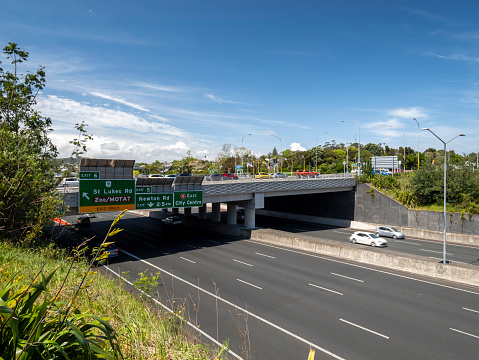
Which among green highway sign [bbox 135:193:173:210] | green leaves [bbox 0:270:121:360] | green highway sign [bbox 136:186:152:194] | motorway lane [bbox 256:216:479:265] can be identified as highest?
green highway sign [bbox 136:186:152:194]

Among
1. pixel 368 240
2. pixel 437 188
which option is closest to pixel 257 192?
pixel 368 240

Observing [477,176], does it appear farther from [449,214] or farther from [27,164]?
[27,164]

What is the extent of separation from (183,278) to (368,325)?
1125 cm

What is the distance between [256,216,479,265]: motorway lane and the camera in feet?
90.6

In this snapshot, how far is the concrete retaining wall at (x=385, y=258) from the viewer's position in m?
19.4

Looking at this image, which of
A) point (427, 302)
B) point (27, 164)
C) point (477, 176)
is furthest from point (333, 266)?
point (477, 176)

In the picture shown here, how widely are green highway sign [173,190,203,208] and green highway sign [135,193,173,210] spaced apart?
61cm

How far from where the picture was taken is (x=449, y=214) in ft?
118

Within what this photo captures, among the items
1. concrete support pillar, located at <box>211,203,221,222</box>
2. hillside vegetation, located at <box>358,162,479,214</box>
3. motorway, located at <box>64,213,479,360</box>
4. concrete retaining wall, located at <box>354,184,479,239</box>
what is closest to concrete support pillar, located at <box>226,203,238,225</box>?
concrete support pillar, located at <box>211,203,221,222</box>

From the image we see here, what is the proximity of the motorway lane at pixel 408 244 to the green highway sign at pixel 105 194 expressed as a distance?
75.2 ft

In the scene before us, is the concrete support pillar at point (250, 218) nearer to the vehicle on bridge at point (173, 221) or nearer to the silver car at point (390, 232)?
the vehicle on bridge at point (173, 221)

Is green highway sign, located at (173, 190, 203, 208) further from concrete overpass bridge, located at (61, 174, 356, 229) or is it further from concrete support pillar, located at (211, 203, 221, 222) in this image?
concrete support pillar, located at (211, 203, 221, 222)

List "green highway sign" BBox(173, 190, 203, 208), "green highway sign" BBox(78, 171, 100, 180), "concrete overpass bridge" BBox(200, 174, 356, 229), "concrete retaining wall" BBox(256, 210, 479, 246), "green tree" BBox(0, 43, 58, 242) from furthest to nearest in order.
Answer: "concrete retaining wall" BBox(256, 210, 479, 246), "concrete overpass bridge" BBox(200, 174, 356, 229), "green highway sign" BBox(173, 190, 203, 208), "green highway sign" BBox(78, 171, 100, 180), "green tree" BBox(0, 43, 58, 242)

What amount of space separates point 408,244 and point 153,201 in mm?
27195
